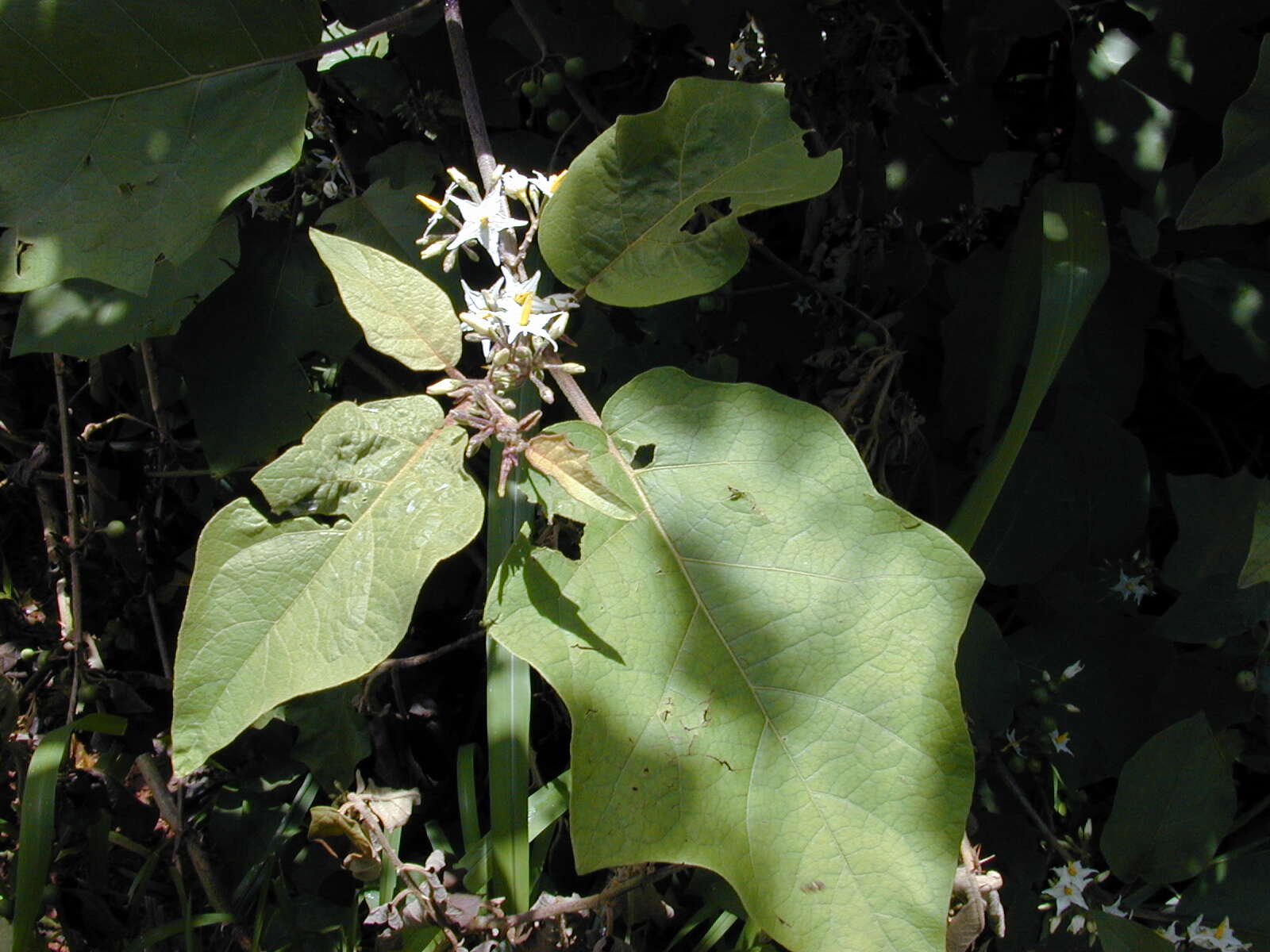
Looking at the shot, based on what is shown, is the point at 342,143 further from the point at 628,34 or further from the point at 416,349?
the point at 416,349

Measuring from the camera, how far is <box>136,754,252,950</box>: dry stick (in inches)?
68.2

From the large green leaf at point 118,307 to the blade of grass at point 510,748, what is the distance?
1.50 ft

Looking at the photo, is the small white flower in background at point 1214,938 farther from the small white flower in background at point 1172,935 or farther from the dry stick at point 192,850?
the dry stick at point 192,850

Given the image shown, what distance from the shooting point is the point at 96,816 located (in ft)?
6.25

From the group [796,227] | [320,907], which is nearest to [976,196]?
[796,227]

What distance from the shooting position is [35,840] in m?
1.49

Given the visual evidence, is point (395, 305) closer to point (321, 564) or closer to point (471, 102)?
point (321, 564)

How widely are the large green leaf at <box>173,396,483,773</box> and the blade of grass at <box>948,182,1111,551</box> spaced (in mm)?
743

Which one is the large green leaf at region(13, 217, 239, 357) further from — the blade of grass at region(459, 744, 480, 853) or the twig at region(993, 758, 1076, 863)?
the twig at region(993, 758, 1076, 863)

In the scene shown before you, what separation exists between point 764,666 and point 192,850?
1.41 metres

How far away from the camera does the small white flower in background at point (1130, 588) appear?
5.45ft

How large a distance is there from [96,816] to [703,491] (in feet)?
5.56

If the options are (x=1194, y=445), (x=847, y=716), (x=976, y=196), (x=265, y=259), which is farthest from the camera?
(x=1194, y=445)

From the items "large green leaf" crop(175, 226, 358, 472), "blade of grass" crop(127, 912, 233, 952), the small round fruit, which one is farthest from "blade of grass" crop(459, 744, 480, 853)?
the small round fruit
